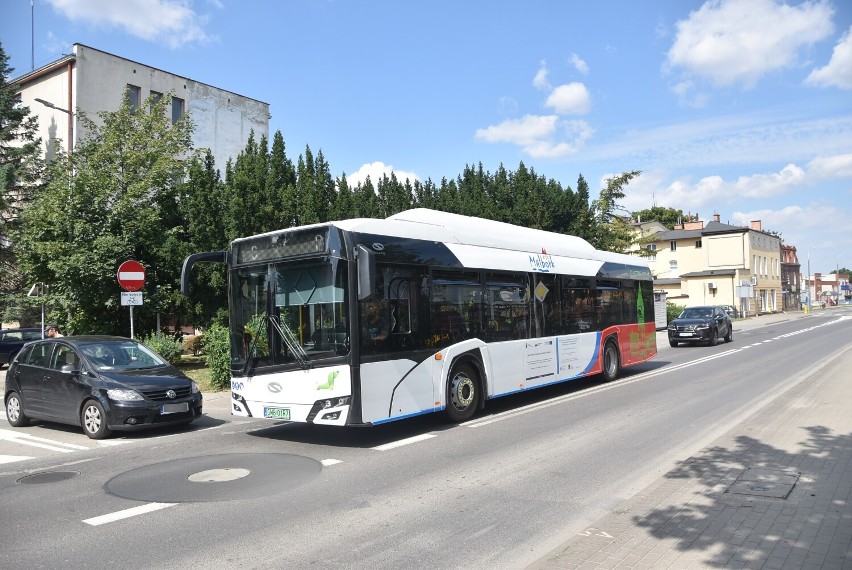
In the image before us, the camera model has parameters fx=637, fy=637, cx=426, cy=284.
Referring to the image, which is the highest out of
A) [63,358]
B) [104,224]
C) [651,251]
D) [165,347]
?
[651,251]

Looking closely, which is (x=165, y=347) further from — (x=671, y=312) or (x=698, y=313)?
(x=671, y=312)

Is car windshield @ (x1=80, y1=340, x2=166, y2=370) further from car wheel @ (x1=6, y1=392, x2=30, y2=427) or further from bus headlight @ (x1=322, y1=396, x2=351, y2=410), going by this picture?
bus headlight @ (x1=322, y1=396, x2=351, y2=410)

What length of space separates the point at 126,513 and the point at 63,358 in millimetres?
5904

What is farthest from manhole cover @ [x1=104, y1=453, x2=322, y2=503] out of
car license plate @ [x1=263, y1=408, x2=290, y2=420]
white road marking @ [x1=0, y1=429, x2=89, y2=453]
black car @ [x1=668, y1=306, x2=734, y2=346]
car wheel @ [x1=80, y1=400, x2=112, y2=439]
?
black car @ [x1=668, y1=306, x2=734, y2=346]

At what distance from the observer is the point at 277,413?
881cm

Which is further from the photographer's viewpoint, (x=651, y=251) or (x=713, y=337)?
(x=651, y=251)

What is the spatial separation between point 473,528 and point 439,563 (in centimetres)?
81

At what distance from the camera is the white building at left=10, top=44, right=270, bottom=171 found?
29.6 meters

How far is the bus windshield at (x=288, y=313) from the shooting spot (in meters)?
8.48

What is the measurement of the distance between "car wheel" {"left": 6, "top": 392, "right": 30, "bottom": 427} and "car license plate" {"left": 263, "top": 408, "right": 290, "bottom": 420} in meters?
5.50

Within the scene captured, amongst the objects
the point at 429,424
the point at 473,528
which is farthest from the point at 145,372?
the point at 473,528

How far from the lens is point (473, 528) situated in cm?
535

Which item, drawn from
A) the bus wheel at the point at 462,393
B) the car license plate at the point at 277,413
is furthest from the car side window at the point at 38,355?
the bus wheel at the point at 462,393

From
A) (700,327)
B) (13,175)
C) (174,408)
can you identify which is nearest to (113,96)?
(13,175)
